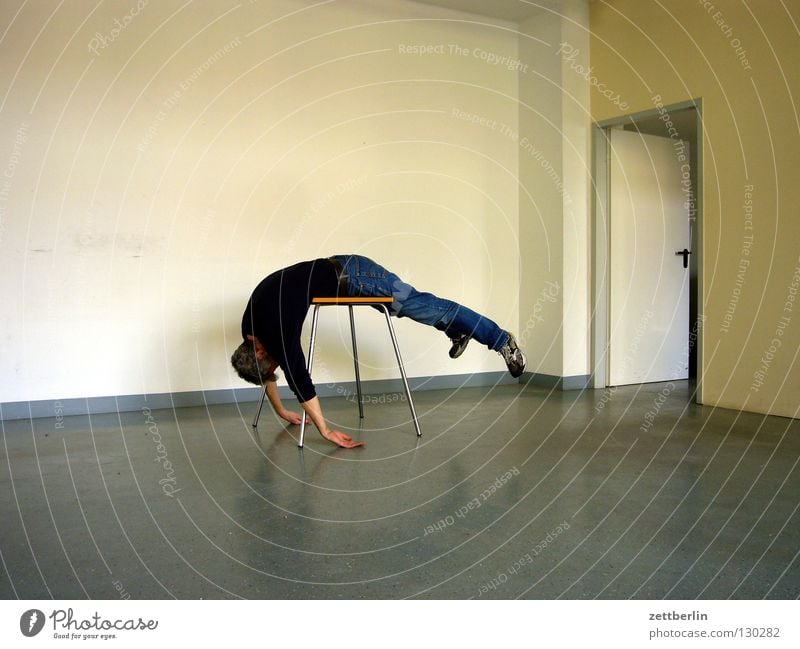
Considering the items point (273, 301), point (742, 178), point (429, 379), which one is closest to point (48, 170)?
point (273, 301)

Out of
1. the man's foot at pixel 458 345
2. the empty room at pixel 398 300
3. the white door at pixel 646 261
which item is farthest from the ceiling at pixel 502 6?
the man's foot at pixel 458 345

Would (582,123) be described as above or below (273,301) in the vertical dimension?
above

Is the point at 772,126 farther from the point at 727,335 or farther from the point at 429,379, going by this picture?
the point at 429,379

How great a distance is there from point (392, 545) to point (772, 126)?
11.0ft

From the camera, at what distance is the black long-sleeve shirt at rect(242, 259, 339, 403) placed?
3.23m

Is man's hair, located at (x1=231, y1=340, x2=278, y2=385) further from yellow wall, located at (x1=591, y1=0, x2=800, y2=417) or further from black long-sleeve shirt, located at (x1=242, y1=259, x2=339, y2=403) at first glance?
yellow wall, located at (x1=591, y1=0, x2=800, y2=417)

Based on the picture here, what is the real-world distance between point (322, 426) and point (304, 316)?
0.47 metres

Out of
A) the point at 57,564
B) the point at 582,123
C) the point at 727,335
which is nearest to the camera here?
the point at 57,564

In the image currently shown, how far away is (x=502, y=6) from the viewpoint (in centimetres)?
545

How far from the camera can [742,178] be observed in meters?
4.43

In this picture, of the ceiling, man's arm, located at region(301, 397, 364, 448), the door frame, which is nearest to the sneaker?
man's arm, located at region(301, 397, 364, 448)

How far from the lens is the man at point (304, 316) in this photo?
3.26 metres

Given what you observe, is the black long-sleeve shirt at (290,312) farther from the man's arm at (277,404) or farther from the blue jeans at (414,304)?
the man's arm at (277,404)

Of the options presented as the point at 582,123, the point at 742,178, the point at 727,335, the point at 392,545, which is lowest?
the point at 392,545
